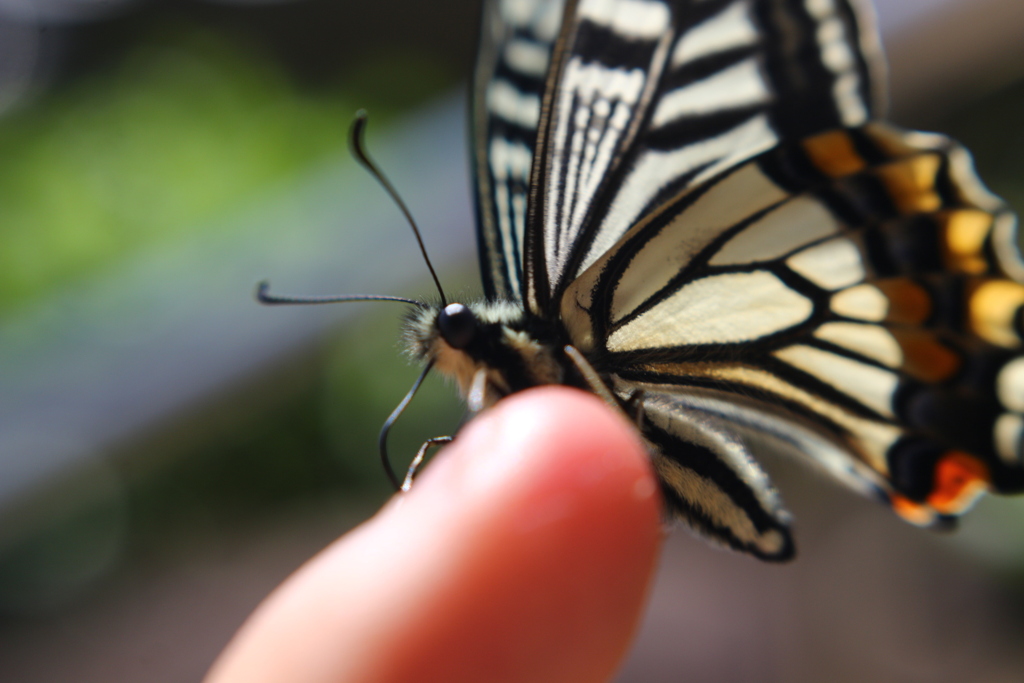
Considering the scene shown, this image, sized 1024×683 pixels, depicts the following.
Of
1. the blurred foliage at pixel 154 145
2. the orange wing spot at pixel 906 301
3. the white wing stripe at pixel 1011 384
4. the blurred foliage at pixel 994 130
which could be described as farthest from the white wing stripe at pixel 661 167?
the blurred foliage at pixel 994 130

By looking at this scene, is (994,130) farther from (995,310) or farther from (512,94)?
(512,94)

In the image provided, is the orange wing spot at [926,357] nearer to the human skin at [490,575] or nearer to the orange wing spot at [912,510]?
the orange wing spot at [912,510]

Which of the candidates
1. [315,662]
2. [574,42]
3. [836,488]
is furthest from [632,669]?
[315,662]

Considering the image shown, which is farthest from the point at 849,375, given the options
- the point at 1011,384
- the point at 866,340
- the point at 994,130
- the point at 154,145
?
the point at 994,130

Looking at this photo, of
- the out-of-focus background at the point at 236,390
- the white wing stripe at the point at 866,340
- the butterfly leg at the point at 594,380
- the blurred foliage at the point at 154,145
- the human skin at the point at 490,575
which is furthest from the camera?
the blurred foliage at the point at 154,145

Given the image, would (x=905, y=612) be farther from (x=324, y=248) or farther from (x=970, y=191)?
(x=324, y=248)

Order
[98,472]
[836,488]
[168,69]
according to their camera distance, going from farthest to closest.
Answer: [168,69]
[836,488]
[98,472]
